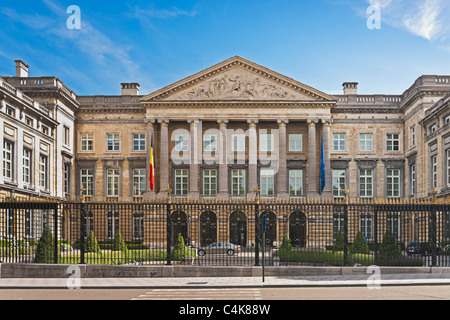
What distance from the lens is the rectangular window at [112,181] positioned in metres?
65.9

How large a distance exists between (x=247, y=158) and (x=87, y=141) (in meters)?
18.4

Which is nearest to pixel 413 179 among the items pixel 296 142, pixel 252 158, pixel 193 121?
pixel 296 142

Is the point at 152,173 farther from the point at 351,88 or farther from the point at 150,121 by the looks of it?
the point at 351,88

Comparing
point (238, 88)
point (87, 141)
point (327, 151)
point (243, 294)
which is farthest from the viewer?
point (87, 141)

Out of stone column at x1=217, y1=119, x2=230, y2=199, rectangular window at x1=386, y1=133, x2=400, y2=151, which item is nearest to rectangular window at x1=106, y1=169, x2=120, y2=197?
stone column at x1=217, y1=119, x2=230, y2=199

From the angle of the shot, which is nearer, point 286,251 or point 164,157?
point 286,251

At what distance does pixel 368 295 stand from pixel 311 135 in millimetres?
46467

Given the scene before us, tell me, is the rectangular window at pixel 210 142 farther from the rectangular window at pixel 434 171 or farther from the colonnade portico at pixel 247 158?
the rectangular window at pixel 434 171

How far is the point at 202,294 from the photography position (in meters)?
19.0

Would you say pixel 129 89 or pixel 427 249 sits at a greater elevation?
pixel 129 89

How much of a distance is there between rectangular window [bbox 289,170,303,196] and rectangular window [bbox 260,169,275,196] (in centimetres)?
206

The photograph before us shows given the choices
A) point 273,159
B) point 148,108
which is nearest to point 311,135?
point 273,159

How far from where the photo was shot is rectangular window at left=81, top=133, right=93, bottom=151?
66312 mm

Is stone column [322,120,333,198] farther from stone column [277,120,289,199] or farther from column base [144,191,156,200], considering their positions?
column base [144,191,156,200]
